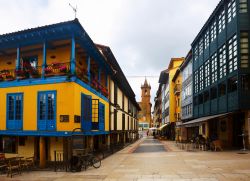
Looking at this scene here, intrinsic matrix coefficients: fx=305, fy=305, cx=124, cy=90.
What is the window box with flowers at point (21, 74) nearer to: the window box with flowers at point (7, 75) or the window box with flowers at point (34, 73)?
the window box with flowers at point (34, 73)

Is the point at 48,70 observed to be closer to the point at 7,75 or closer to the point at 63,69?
the point at 63,69

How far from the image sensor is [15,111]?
18.8m

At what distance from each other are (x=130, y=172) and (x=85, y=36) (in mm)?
8299

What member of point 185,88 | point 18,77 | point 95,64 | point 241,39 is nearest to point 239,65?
point 241,39

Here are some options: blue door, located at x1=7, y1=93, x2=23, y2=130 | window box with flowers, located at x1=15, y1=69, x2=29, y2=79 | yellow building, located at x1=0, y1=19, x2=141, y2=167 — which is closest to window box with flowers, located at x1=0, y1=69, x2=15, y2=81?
yellow building, located at x1=0, y1=19, x2=141, y2=167

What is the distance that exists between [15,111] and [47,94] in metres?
2.84

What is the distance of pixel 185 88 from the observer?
46.9 meters

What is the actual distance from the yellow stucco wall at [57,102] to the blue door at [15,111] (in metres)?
0.33

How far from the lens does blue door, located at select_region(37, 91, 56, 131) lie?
56.7 ft

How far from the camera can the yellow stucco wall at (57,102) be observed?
1692 cm

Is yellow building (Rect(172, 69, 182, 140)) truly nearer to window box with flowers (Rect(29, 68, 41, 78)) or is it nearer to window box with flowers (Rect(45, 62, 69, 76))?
window box with flowers (Rect(45, 62, 69, 76))

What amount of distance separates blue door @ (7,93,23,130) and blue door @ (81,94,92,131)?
148 inches

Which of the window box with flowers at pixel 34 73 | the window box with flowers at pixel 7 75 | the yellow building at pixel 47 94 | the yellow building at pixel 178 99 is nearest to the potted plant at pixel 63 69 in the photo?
the yellow building at pixel 47 94

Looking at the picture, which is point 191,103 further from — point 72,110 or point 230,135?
point 72,110
